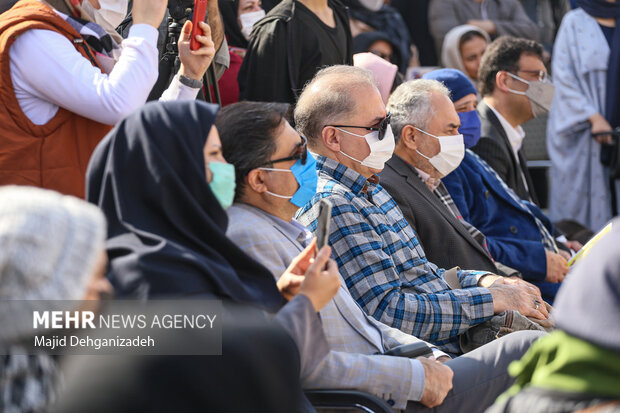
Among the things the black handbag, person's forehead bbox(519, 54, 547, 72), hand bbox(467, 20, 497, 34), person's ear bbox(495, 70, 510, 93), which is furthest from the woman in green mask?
hand bbox(467, 20, 497, 34)

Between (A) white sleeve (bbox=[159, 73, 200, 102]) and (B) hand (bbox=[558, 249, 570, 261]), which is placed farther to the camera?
(B) hand (bbox=[558, 249, 570, 261])

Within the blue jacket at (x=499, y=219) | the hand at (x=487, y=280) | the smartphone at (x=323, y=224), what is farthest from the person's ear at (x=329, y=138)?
the blue jacket at (x=499, y=219)

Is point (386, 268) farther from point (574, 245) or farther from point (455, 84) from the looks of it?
point (574, 245)

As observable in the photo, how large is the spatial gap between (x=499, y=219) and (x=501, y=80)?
5.11 feet

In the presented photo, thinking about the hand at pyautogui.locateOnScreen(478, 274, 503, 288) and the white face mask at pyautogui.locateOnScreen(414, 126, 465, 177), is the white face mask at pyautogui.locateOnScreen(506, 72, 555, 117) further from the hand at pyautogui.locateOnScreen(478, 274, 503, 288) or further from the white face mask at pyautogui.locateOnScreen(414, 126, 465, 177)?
the hand at pyautogui.locateOnScreen(478, 274, 503, 288)

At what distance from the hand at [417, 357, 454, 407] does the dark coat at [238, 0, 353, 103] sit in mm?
2376

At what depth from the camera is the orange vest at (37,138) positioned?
3223 mm

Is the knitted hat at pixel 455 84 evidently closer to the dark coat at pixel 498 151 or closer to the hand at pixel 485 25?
the dark coat at pixel 498 151

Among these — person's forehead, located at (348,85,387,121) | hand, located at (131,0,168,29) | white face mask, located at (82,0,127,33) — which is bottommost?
person's forehead, located at (348,85,387,121)

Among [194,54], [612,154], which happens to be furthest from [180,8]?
[612,154]

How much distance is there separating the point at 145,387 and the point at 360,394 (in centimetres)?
90

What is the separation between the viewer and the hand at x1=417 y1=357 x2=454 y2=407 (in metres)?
2.96

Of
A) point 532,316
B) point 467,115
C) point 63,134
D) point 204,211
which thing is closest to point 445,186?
point 467,115

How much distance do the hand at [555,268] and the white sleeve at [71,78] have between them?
280 cm
